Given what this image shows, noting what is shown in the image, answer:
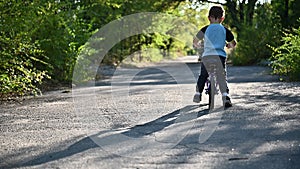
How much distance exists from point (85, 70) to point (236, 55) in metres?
14.3

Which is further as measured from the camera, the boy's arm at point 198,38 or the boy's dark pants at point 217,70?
the boy's arm at point 198,38

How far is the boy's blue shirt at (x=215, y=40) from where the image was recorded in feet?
23.5

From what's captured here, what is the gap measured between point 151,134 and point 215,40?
2516 millimetres

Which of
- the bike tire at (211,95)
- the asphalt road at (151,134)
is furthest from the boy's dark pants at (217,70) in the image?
the asphalt road at (151,134)

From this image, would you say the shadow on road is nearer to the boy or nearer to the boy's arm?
the boy

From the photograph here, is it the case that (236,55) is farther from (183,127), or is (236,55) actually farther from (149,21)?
(183,127)

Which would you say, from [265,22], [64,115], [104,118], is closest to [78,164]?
[104,118]

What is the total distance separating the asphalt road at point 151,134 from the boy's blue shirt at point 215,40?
2.85 ft

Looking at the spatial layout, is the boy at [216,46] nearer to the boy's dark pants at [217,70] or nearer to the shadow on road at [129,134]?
the boy's dark pants at [217,70]

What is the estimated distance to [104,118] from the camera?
6523 mm

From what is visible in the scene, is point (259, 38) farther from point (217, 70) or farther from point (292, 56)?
point (217, 70)

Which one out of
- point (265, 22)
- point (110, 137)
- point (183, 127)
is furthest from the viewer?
point (265, 22)

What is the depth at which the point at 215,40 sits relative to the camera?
7184 mm

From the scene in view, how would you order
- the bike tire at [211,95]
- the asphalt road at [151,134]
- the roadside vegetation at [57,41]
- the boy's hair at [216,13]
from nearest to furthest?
the asphalt road at [151,134], the bike tire at [211,95], the boy's hair at [216,13], the roadside vegetation at [57,41]
